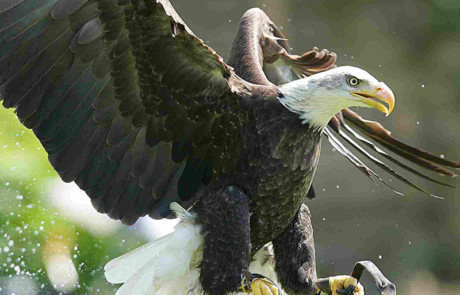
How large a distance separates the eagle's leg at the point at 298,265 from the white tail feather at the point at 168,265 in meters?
0.42

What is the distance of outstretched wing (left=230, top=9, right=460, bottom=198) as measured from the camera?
11.7 feet

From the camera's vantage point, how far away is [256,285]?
316 cm

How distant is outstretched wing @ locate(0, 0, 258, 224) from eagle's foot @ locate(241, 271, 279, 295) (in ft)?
1.45

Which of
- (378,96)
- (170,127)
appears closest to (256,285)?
(170,127)

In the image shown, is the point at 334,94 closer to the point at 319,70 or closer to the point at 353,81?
the point at 353,81

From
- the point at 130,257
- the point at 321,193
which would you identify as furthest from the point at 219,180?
the point at 321,193

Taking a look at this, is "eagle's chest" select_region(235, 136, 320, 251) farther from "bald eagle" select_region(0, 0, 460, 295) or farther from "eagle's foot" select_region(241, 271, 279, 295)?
"eagle's foot" select_region(241, 271, 279, 295)

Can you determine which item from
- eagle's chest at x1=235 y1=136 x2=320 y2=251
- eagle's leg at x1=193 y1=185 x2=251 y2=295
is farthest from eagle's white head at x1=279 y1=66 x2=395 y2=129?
eagle's leg at x1=193 y1=185 x2=251 y2=295

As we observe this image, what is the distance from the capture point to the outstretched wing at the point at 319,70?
140 inches

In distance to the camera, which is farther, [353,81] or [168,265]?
[168,265]

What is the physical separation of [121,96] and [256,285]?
869mm

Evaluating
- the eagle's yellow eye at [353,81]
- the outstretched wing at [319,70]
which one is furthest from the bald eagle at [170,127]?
the outstretched wing at [319,70]

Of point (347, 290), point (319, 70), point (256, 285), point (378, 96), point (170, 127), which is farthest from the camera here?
point (319, 70)

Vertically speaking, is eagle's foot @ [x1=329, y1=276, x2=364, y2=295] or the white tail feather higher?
the white tail feather
